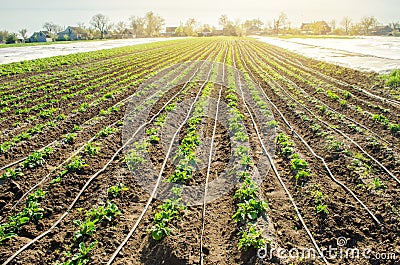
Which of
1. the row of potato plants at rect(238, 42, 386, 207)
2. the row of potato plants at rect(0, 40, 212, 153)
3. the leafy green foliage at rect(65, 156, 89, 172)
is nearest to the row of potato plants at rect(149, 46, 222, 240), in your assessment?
the leafy green foliage at rect(65, 156, 89, 172)

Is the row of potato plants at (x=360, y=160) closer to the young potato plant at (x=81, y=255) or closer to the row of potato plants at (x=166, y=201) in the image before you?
the row of potato plants at (x=166, y=201)

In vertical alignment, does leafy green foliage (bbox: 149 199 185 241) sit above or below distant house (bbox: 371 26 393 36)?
below

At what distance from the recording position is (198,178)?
5855 mm

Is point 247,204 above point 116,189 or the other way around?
the other way around

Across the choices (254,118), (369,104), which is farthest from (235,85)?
(369,104)

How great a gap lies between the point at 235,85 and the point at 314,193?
29.0 ft

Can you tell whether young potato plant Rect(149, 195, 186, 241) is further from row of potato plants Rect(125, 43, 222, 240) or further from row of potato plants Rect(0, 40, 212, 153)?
row of potato plants Rect(0, 40, 212, 153)

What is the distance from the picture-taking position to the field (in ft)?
13.5

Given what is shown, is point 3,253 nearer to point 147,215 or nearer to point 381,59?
point 147,215

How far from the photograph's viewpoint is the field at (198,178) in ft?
13.5

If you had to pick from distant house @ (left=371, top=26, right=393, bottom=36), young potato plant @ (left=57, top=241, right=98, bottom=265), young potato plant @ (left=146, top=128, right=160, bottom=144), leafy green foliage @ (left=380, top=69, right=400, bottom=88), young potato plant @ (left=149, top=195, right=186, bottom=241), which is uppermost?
distant house @ (left=371, top=26, right=393, bottom=36)

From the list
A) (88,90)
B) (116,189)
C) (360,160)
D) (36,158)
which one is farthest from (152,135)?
(88,90)

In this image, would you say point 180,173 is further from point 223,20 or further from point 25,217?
point 223,20

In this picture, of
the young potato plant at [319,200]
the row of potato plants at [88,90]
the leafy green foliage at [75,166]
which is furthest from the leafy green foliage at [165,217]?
the row of potato plants at [88,90]
